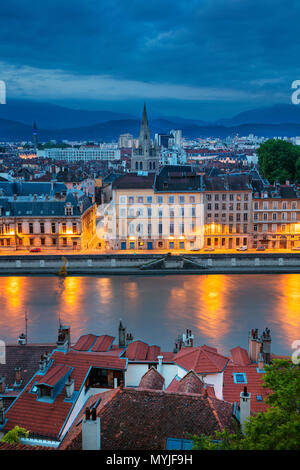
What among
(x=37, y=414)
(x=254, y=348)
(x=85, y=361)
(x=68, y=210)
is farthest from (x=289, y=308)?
(x=68, y=210)

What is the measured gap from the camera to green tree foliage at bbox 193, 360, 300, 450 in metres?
7.70

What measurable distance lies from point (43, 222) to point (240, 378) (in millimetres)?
32008

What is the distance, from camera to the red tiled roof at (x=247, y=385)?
13874 mm

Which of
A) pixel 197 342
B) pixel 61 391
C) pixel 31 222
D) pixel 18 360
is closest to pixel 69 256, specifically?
pixel 31 222

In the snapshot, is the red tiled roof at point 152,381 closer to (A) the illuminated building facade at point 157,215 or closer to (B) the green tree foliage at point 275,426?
(B) the green tree foliage at point 275,426

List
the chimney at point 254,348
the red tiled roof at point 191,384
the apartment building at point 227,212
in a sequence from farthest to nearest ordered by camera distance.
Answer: the apartment building at point 227,212, the chimney at point 254,348, the red tiled roof at point 191,384

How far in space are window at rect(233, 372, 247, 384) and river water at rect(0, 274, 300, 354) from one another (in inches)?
317

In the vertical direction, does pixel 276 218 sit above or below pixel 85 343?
above

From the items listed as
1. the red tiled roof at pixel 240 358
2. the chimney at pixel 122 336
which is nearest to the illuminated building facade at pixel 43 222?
the chimney at pixel 122 336

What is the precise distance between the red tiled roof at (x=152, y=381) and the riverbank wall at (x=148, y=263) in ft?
86.8

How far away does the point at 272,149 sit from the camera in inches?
2484

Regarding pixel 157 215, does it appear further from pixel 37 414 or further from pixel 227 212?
pixel 37 414

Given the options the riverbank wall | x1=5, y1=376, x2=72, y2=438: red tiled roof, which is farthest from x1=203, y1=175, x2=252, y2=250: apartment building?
x1=5, y1=376, x2=72, y2=438: red tiled roof

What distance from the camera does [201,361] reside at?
14883 millimetres
